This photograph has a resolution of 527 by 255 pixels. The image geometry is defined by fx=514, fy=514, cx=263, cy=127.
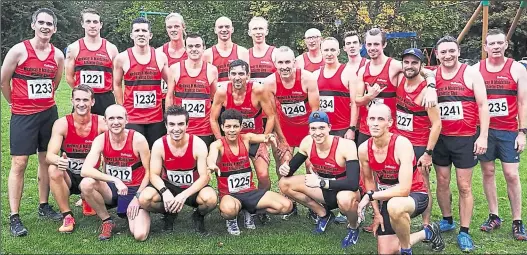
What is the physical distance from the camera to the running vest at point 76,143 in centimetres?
543

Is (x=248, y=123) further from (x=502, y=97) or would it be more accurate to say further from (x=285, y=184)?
(x=502, y=97)

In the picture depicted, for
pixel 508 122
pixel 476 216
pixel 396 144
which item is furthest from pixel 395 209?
pixel 476 216

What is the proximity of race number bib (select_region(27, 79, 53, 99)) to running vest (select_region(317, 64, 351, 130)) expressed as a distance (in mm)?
3015

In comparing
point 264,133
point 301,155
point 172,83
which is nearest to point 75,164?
point 172,83

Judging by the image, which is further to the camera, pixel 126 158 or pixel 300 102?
pixel 300 102

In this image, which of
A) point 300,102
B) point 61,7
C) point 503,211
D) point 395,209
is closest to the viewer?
point 395,209

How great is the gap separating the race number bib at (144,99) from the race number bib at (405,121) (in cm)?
270

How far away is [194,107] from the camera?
5746 millimetres

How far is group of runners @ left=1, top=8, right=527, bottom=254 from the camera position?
4.96 meters

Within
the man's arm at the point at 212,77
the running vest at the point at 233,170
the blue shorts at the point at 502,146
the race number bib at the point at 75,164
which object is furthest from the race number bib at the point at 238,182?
the blue shorts at the point at 502,146

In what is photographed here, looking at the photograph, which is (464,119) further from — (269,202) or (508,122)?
(269,202)

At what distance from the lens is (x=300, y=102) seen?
584 cm

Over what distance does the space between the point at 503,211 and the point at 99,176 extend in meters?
4.80

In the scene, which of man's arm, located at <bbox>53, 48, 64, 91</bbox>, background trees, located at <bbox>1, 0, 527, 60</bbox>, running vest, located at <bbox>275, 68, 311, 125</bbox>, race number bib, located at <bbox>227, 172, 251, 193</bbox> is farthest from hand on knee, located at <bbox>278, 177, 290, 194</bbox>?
background trees, located at <bbox>1, 0, 527, 60</bbox>
